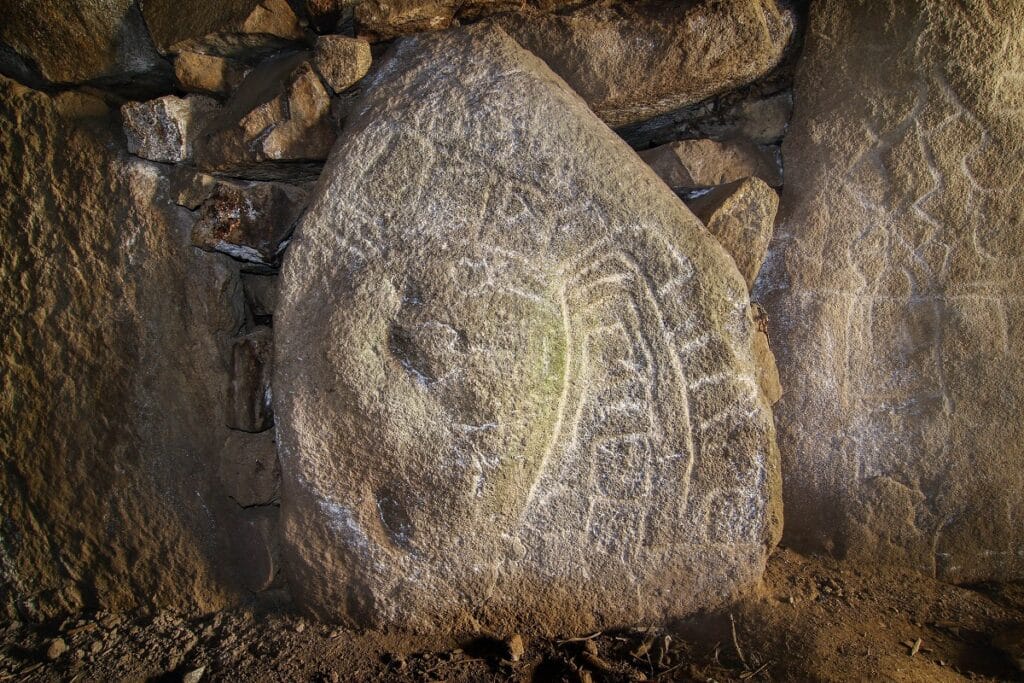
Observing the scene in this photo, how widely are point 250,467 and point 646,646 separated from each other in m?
1.15

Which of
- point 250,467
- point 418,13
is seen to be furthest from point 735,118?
point 250,467

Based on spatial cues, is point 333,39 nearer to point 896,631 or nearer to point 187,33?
point 187,33

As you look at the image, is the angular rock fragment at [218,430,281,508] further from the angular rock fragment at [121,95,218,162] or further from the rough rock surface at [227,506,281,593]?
the angular rock fragment at [121,95,218,162]

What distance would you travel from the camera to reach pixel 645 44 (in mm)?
1854

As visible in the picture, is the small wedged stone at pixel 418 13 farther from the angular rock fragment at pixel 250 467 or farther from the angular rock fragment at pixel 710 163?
the angular rock fragment at pixel 250 467

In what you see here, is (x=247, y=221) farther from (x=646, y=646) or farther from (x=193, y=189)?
(x=646, y=646)

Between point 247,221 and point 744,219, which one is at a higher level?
point 247,221

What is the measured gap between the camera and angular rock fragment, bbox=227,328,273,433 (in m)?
1.81

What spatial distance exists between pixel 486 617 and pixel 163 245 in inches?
51.9

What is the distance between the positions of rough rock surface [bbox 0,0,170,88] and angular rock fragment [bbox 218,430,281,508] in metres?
1.05

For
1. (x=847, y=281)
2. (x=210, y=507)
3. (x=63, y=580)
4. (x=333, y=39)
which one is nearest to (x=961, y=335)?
(x=847, y=281)

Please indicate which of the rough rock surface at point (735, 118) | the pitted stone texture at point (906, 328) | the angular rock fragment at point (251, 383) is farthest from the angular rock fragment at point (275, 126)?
the pitted stone texture at point (906, 328)

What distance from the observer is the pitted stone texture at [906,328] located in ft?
6.19

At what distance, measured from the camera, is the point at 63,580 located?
1920 mm
